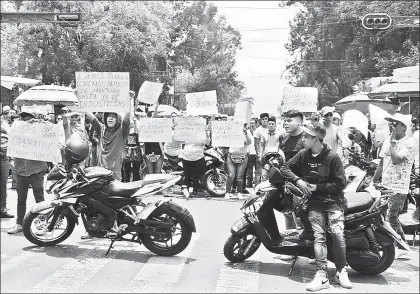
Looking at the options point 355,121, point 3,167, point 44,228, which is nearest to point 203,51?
point 355,121

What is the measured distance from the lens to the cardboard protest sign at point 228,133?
40.3 feet

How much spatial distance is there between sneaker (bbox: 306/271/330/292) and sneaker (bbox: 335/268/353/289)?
0.14 meters

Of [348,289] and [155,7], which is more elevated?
[155,7]

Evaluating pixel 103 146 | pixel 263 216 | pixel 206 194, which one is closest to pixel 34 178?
pixel 103 146

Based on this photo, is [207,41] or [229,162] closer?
[229,162]

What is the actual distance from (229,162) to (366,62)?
2464 cm

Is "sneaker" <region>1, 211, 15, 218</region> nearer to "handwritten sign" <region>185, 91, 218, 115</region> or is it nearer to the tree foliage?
"handwritten sign" <region>185, 91, 218, 115</region>

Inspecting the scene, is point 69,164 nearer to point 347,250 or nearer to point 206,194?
point 347,250

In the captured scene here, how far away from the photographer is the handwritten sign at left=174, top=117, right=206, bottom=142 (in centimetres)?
1245

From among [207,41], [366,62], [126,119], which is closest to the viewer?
[126,119]

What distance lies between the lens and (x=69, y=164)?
7.28 metres

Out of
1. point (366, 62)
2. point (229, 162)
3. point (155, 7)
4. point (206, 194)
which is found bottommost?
point (206, 194)

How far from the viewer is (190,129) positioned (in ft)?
41.1

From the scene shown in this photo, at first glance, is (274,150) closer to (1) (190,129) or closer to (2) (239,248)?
(2) (239,248)
